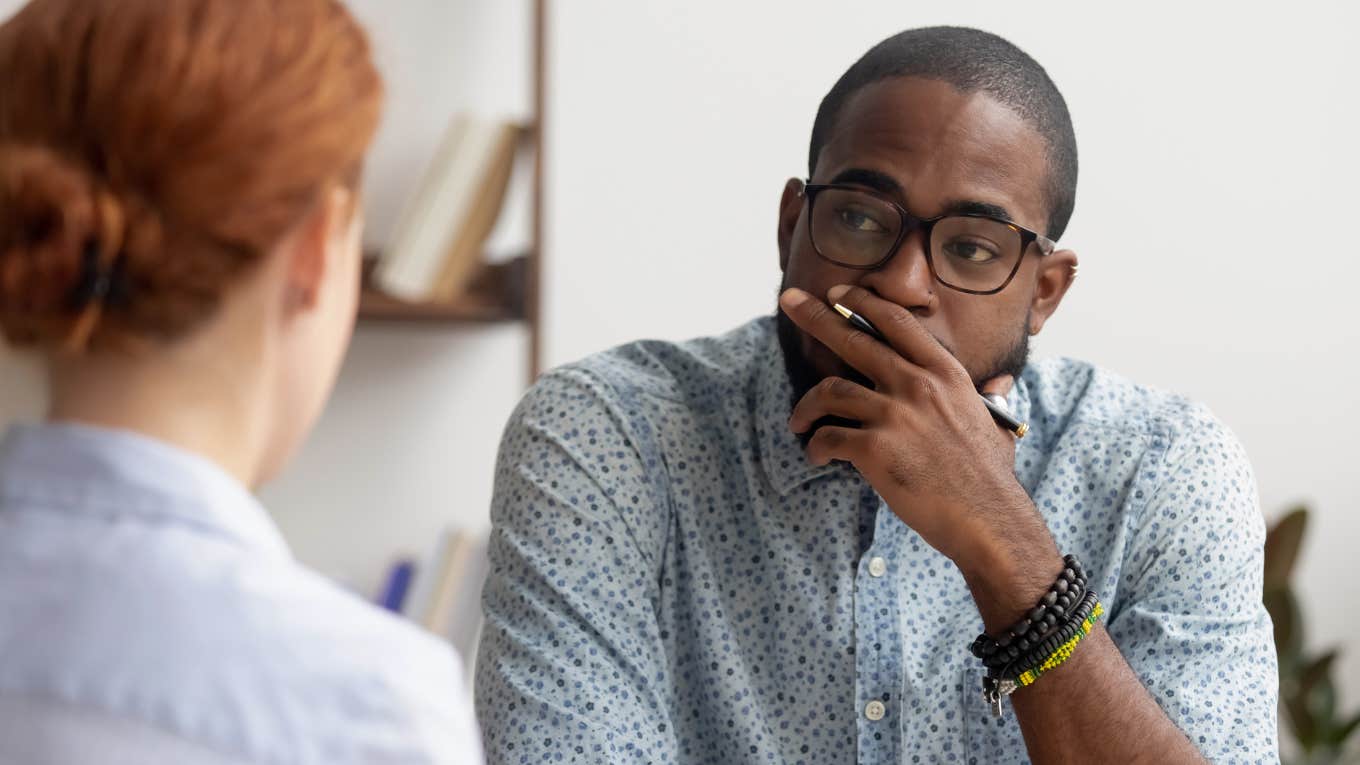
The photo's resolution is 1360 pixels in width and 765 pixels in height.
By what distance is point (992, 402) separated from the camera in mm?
1356

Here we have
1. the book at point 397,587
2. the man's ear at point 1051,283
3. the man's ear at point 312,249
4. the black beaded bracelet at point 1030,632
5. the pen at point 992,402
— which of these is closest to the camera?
A: the man's ear at point 312,249

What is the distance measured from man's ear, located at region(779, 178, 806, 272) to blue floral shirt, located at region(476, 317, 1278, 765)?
0.11m

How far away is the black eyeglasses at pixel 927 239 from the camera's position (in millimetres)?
1315

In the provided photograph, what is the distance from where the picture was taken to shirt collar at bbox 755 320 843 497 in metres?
1.40

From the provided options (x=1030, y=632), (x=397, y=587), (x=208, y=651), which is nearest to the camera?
(x=208, y=651)

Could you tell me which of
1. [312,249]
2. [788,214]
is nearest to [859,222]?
[788,214]

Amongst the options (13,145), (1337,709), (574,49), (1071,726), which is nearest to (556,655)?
(1071,726)

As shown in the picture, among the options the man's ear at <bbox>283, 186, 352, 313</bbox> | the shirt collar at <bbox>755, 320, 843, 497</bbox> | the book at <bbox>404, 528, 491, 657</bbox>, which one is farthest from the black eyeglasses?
the book at <bbox>404, 528, 491, 657</bbox>

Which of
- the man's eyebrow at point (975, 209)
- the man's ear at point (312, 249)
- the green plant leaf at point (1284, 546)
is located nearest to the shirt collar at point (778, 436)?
the man's eyebrow at point (975, 209)

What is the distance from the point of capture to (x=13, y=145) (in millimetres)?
692

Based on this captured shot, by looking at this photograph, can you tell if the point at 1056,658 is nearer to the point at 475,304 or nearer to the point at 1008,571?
the point at 1008,571

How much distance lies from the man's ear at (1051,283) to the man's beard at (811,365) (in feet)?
0.10

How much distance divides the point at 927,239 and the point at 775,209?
3.88 ft

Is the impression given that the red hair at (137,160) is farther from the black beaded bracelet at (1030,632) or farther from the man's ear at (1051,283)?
the man's ear at (1051,283)
